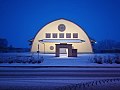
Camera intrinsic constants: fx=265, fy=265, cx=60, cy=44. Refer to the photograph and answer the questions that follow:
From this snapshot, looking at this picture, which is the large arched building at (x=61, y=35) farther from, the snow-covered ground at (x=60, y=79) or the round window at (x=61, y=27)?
the snow-covered ground at (x=60, y=79)

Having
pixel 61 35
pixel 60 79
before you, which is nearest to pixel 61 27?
pixel 61 35

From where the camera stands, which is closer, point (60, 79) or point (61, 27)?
point (60, 79)

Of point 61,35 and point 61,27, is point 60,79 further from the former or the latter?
point 61,27

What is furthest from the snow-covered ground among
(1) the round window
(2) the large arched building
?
(1) the round window

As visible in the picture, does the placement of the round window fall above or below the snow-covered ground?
above

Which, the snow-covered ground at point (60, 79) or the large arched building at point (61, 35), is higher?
the large arched building at point (61, 35)

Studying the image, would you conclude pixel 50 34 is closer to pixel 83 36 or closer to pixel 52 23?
pixel 52 23

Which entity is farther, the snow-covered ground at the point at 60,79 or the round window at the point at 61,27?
the round window at the point at 61,27

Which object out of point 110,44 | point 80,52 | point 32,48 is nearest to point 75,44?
point 80,52

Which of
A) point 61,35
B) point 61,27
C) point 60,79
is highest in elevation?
point 61,27

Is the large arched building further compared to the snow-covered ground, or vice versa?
the large arched building

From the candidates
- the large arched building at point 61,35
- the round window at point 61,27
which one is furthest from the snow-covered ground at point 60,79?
the round window at point 61,27

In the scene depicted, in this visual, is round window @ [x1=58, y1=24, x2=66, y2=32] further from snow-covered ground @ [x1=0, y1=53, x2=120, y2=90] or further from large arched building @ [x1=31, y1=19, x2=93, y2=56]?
snow-covered ground @ [x1=0, y1=53, x2=120, y2=90]

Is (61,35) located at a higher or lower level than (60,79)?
higher
